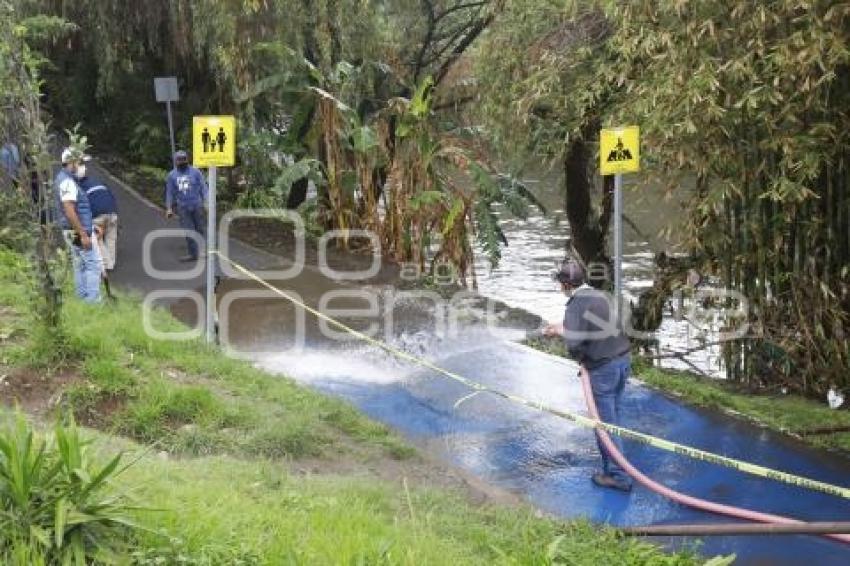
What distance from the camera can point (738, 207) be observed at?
27.1 feet

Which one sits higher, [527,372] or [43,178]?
[43,178]

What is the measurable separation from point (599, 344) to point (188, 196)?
8013 millimetres

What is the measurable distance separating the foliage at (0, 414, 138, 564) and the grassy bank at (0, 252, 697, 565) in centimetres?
15

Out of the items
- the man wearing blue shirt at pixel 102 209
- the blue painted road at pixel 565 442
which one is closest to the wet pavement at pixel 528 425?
the blue painted road at pixel 565 442

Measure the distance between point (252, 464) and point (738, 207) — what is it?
490 centimetres

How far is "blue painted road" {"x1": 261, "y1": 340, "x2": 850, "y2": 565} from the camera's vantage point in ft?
19.5

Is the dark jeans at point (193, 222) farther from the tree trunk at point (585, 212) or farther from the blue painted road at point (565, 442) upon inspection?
the tree trunk at point (585, 212)

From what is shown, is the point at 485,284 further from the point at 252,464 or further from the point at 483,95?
the point at 252,464

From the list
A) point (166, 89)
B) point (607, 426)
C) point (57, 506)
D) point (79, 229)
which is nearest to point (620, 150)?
point (607, 426)

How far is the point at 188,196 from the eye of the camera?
1280 cm

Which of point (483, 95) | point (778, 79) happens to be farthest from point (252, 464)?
point (483, 95)

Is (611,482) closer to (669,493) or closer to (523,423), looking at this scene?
(669,493)

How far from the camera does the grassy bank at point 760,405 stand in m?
7.37

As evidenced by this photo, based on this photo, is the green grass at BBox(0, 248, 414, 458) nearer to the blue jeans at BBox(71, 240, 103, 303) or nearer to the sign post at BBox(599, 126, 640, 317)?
the blue jeans at BBox(71, 240, 103, 303)
